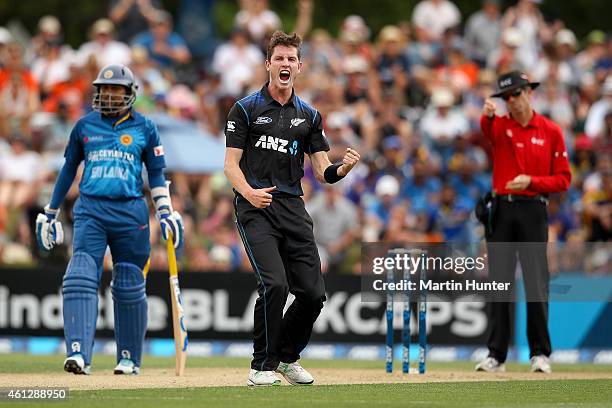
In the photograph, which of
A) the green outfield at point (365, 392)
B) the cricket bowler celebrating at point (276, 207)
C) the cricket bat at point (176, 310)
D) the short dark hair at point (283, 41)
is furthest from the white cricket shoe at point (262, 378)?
the short dark hair at point (283, 41)

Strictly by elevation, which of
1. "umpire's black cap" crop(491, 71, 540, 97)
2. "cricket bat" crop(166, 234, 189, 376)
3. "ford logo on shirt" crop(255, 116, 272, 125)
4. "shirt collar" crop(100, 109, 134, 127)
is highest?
"umpire's black cap" crop(491, 71, 540, 97)

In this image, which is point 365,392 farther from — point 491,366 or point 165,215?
point 491,366

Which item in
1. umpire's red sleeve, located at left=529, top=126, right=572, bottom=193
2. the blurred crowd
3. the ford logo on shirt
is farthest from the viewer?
the blurred crowd

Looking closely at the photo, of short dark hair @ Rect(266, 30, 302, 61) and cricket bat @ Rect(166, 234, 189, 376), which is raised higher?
short dark hair @ Rect(266, 30, 302, 61)

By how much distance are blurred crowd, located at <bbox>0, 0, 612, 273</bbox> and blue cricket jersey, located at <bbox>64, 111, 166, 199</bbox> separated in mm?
6523

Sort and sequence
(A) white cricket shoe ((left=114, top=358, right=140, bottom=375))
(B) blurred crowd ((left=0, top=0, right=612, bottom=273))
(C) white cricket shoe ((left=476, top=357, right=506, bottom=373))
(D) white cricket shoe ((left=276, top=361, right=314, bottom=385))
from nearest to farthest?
1. (D) white cricket shoe ((left=276, top=361, right=314, bottom=385))
2. (A) white cricket shoe ((left=114, top=358, right=140, bottom=375))
3. (C) white cricket shoe ((left=476, top=357, right=506, bottom=373))
4. (B) blurred crowd ((left=0, top=0, right=612, bottom=273))

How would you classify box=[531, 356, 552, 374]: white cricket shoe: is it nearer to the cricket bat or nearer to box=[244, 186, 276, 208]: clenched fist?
the cricket bat

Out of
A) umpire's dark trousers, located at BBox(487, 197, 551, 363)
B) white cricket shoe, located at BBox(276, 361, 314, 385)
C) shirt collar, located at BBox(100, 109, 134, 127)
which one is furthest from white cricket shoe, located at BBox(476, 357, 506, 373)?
shirt collar, located at BBox(100, 109, 134, 127)

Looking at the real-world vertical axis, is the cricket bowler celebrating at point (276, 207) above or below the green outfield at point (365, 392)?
above

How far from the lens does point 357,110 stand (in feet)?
70.6

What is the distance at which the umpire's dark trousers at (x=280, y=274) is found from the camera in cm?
1066

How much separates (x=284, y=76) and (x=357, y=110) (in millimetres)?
10720

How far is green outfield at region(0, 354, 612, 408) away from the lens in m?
9.59

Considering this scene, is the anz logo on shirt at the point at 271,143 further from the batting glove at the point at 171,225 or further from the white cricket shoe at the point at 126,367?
the white cricket shoe at the point at 126,367
